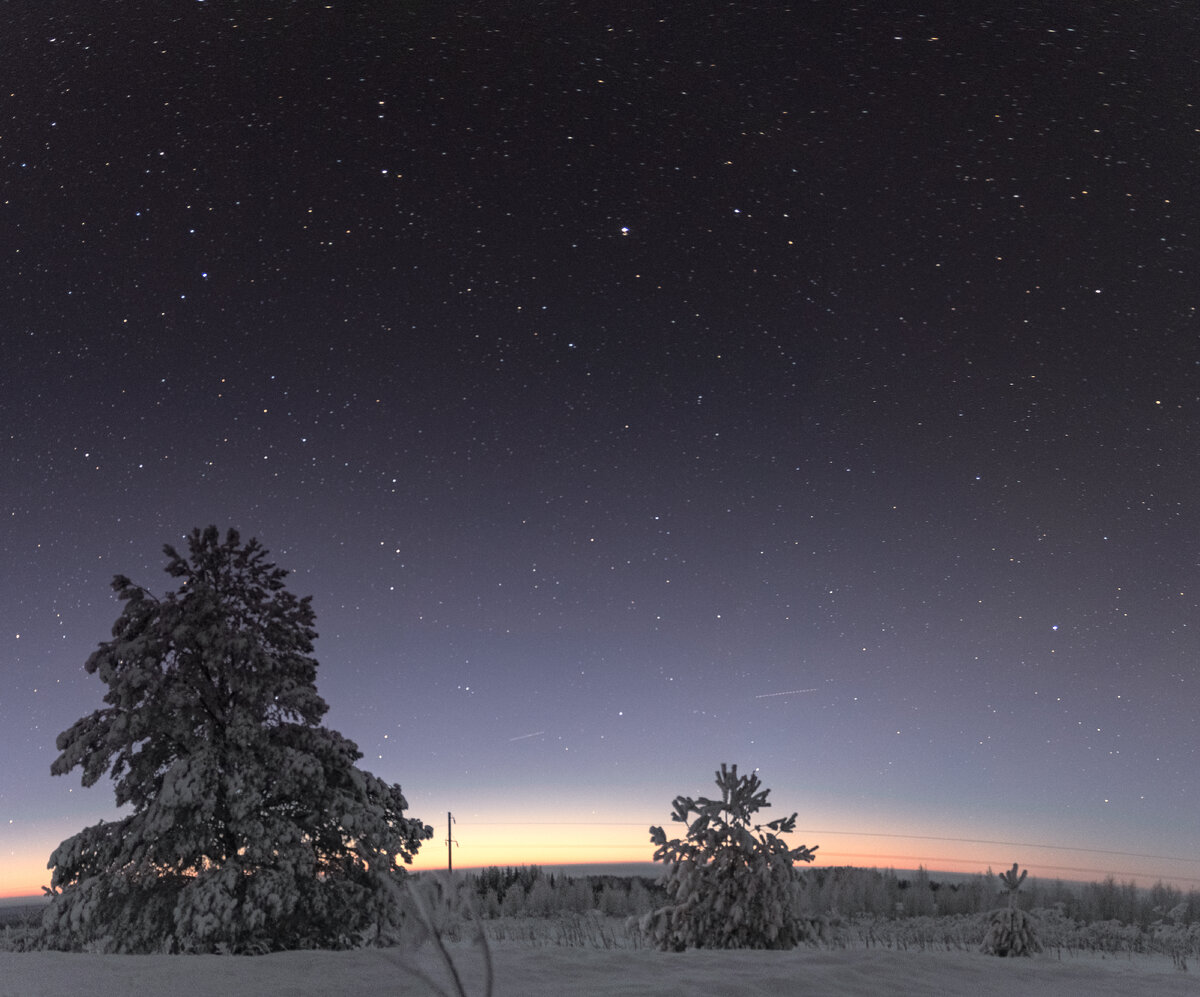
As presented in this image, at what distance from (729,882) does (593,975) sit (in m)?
5.85

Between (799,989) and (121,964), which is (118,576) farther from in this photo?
(799,989)

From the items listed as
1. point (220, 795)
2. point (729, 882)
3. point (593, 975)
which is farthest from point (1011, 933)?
point (220, 795)

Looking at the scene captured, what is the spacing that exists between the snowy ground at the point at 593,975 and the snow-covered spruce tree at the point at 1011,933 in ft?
18.5

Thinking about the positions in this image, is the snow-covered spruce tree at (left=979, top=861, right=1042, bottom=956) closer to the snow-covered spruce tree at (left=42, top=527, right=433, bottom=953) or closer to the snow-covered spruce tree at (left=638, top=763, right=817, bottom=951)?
the snow-covered spruce tree at (left=638, top=763, right=817, bottom=951)

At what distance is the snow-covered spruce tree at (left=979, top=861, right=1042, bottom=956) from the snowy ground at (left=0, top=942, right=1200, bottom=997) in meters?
5.63

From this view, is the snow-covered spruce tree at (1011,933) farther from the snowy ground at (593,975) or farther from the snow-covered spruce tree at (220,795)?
the snow-covered spruce tree at (220,795)

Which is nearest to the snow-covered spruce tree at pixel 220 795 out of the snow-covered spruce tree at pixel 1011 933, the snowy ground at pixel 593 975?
the snowy ground at pixel 593 975

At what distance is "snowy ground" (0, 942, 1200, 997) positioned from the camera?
23.0 ft

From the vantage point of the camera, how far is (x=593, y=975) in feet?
25.8

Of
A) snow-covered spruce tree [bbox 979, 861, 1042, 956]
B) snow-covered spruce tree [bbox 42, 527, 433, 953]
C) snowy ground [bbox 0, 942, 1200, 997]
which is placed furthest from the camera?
snow-covered spruce tree [bbox 979, 861, 1042, 956]

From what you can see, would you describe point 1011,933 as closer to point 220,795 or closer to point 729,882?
point 729,882

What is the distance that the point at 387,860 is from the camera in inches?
464

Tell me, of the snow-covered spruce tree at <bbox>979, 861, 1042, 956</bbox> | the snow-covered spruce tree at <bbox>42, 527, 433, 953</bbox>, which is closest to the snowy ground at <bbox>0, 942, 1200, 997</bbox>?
the snow-covered spruce tree at <bbox>42, 527, 433, 953</bbox>

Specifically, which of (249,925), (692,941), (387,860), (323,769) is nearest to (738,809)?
(692,941)
